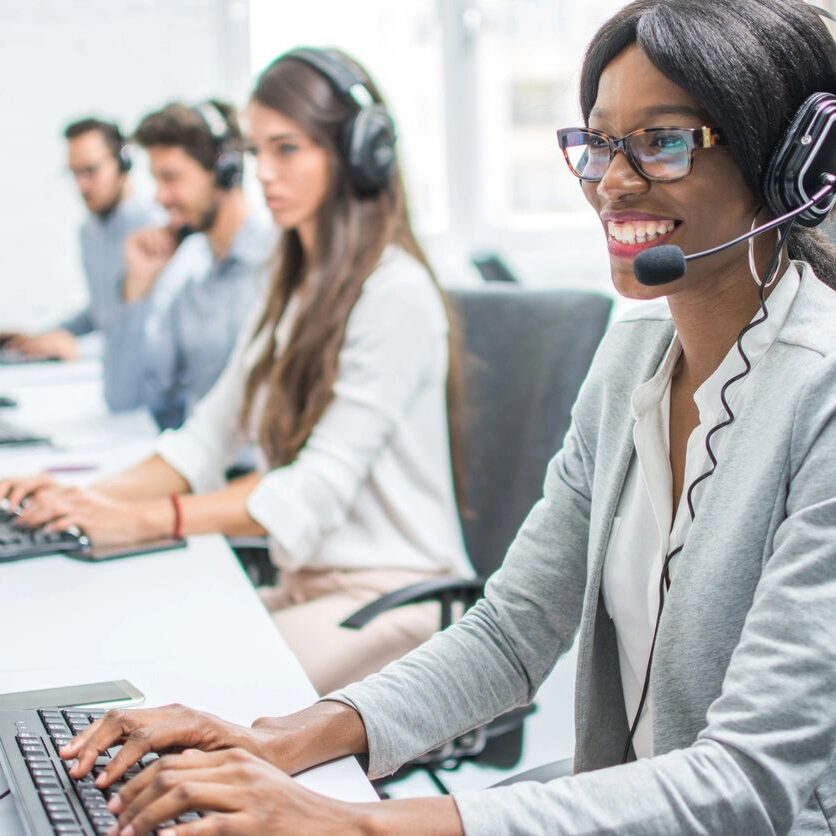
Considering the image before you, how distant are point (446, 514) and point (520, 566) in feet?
1.96

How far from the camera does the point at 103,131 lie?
334 cm

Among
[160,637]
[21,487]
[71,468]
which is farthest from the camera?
[71,468]

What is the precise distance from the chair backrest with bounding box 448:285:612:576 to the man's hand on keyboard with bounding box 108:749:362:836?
85cm

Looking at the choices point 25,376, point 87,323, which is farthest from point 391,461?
point 87,323

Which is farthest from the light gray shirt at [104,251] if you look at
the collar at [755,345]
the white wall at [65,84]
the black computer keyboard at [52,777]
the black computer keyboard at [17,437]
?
the collar at [755,345]

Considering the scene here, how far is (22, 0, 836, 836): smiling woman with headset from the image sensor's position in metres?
0.73

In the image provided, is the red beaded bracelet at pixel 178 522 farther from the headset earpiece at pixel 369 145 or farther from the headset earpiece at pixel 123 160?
the headset earpiece at pixel 123 160

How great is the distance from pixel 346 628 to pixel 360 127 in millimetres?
697

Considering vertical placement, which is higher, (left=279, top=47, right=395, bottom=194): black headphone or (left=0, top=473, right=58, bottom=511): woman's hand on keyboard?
(left=279, top=47, right=395, bottom=194): black headphone

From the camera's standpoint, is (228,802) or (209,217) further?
(209,217)

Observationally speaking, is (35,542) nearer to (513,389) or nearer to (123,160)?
(513,389)

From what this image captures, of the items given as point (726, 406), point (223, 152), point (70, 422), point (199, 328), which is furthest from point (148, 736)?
point (223, 152)

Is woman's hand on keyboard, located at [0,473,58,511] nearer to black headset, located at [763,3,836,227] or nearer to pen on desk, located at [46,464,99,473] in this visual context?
pen on desk, located at [46,464,99,473]

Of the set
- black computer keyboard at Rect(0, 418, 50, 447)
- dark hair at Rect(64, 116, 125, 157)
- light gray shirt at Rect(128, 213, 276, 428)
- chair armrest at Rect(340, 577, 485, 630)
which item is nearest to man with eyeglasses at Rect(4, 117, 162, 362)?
dark hair at Rect(64, 116, 125, 157)
